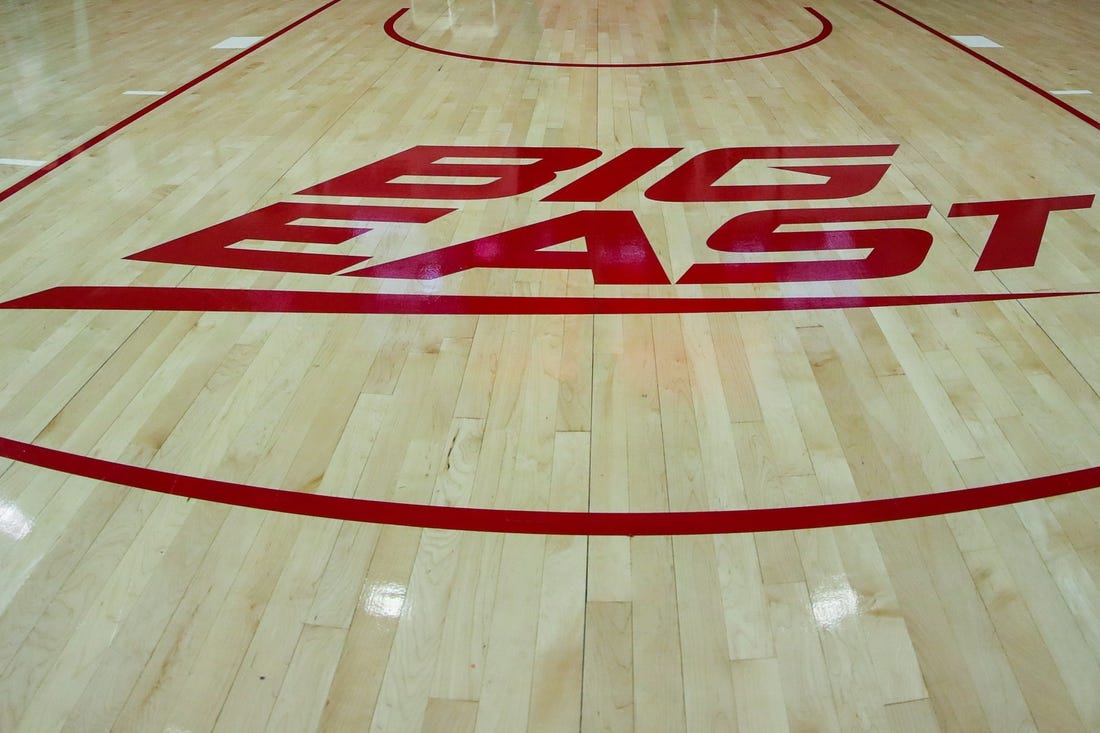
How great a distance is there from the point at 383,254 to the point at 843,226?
157 cm

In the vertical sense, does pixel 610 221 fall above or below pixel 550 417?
above

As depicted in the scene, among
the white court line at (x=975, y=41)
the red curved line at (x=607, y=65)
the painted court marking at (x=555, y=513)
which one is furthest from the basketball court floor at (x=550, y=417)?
the white court line at (x=975, y=41)

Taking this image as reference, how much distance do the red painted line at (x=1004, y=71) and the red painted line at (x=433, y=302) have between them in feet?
6.60

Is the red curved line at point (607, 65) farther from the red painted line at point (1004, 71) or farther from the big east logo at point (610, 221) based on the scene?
the big east logo at point (610, 221)

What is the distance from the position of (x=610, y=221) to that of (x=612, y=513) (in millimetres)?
1494

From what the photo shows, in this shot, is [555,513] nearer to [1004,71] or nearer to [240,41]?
[1004,71]

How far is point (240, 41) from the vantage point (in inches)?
219

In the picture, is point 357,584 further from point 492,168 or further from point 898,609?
point 492,168

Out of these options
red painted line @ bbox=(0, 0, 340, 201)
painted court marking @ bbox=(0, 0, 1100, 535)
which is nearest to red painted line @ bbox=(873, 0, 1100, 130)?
painted court marking @ bbox=(0, 0, 1100, 535)

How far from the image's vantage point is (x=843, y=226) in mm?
3084

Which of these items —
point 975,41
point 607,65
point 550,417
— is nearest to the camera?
point 550,417

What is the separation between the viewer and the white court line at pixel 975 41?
5410 mm

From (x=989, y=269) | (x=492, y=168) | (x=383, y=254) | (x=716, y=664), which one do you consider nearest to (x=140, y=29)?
(x=492, y=168)

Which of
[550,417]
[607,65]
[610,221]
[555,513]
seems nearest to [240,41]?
[607,65]
